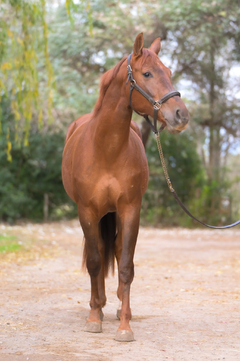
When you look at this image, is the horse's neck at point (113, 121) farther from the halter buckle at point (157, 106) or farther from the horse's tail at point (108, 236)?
the horse's tail at point (108, 236)

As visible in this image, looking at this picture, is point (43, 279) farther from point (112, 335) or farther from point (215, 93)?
point (215, 93)

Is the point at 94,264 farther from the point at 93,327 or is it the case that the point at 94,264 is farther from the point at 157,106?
the point at 157,106

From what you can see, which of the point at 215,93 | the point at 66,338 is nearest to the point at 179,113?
the point at 66,338

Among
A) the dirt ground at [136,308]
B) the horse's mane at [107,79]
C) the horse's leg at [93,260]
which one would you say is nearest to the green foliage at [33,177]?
the dirt ground at [136,308]

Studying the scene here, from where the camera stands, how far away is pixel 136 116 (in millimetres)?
16062

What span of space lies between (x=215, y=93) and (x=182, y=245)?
8358 millimetres

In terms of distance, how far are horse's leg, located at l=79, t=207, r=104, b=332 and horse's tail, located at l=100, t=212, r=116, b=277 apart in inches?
9.4

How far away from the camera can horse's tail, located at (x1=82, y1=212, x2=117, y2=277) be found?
466cm

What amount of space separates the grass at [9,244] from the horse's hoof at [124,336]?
5.79 m

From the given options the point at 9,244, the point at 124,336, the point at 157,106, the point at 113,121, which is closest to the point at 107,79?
the point at 113,121

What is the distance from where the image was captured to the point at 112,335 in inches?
157

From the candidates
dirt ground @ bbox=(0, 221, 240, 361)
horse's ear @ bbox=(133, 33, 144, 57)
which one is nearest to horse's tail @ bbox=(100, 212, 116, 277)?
dirt ground @ bbox=(0, 221, 240, 361)

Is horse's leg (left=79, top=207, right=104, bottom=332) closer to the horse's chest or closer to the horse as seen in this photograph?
the horse

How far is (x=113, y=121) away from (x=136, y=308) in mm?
2155
